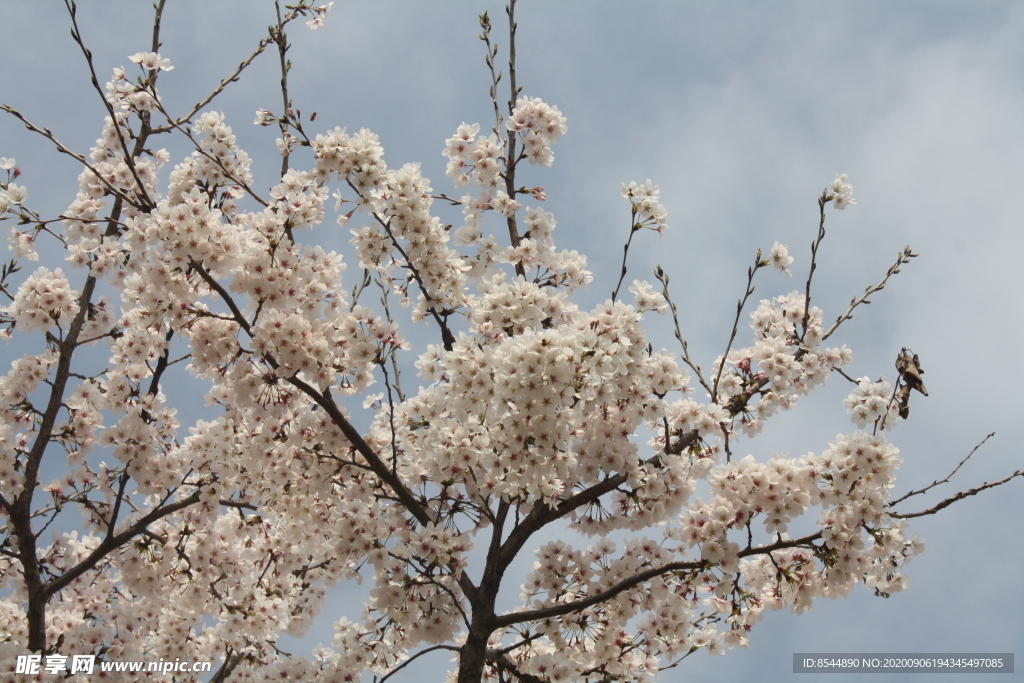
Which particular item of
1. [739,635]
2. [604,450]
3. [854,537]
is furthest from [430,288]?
[739,635]

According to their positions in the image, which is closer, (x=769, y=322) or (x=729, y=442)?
(x=729, y=442)

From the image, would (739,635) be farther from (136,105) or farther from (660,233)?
(136,105)

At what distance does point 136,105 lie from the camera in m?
7.46

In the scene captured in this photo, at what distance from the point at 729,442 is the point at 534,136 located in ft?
13.4

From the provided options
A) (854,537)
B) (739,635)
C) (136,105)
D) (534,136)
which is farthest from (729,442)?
(136,105)

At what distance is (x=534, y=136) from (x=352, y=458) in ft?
13.5

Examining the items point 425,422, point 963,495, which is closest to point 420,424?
point 425,422

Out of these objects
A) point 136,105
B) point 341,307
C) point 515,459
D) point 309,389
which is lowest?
point 515,459

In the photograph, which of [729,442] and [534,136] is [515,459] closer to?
[729,442]

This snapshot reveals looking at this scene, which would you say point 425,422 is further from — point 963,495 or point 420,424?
point 963,495

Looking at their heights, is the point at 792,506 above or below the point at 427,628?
above

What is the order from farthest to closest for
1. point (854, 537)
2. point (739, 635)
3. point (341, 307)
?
point (739, 635), point (341, 307), point (854, 537)

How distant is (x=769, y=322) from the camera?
6.80m

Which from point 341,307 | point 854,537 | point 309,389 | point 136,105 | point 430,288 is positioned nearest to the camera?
point 854,537
